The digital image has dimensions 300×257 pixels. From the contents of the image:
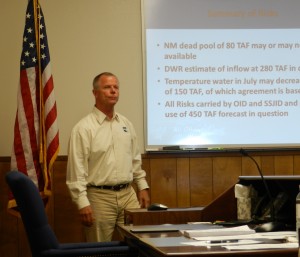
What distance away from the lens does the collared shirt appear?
461 cm

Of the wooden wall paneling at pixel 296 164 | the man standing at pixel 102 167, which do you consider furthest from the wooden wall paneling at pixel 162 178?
the wooden wall paneling at pixel 296 164

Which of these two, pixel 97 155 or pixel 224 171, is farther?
pixel 224 171

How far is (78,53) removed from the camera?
5.24 metres

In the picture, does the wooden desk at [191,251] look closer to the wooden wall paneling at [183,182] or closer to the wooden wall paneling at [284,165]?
the wooden wall paneling at [183,182]

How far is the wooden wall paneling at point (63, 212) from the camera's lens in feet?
16.9

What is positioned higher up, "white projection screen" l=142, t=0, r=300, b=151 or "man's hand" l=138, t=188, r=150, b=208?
"white projection screen" l=142, t=0, r=300, b=151

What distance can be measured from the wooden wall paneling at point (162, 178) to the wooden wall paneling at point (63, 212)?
66 centimetres

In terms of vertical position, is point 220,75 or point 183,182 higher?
point 220,75

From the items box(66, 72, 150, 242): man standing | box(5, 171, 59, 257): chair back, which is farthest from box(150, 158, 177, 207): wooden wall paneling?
box(5, 171, 59, 257): chair back

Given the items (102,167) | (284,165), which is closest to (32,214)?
(102,167)

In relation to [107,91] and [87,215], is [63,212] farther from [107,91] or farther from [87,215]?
[107,91]

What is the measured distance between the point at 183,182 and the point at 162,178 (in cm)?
18

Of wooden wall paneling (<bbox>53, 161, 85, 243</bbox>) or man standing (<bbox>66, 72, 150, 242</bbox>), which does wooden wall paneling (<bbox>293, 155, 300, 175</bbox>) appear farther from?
wooden wall paneling (<bbox>53, 161, 85, 243</bbox>)

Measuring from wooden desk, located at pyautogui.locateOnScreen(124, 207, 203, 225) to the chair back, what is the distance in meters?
0.82
